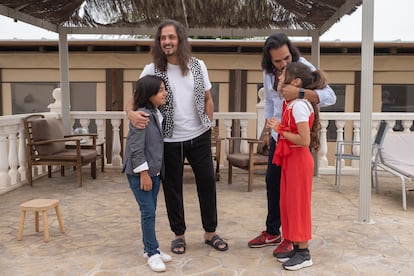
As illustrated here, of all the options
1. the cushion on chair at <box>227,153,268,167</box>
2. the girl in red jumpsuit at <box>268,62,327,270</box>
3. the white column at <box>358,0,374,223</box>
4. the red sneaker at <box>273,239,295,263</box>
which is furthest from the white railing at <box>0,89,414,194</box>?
the girl in red jumpsuit at <box>268,62,327,270</box>

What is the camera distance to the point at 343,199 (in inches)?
202

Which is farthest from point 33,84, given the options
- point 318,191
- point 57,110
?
point 318,191

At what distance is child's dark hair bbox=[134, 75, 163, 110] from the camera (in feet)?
9.50

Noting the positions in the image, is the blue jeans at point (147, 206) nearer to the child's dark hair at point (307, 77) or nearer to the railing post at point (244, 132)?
the child's dark hair at point (307, 77)

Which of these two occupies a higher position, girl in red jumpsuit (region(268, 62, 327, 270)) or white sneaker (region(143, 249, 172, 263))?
girl in red jumpsuit (region(268, 62, 327, 270))

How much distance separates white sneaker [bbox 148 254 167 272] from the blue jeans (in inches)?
1.4

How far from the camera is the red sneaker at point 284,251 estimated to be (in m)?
3.15

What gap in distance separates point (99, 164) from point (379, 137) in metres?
4.26

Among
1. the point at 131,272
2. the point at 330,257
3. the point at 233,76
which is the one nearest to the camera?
the point at 131,272

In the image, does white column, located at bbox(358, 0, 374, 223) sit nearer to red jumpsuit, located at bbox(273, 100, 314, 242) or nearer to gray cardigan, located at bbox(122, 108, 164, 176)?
red jumpsuit, located at bbox(273, 100, 314, 242)

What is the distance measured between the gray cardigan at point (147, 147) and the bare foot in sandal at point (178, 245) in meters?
0.71

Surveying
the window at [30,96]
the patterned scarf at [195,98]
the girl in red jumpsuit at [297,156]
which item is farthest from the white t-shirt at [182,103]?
the window at [30,96]

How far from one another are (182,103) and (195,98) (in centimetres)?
10

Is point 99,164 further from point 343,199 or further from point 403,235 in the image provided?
point 403,235
